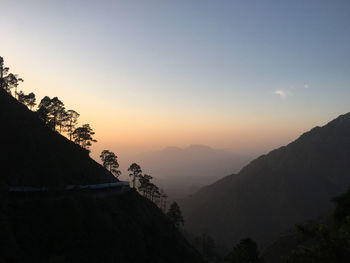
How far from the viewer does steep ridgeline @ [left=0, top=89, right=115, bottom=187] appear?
49625 millimetres

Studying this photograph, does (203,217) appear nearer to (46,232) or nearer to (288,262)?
(46,232)

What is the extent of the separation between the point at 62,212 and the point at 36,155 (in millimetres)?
18240

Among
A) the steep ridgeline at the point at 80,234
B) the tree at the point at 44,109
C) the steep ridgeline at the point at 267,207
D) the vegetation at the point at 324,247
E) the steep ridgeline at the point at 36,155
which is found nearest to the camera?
the vegetation at the point at 324,247

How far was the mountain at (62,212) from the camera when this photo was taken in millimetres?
37531

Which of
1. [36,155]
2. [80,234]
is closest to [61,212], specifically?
[80,234]

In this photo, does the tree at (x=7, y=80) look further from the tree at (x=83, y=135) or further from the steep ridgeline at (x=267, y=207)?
the steep ridgeline at (x=267, y=207)

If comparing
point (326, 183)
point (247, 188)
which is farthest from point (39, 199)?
point (326, 183)

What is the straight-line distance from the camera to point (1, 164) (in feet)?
161

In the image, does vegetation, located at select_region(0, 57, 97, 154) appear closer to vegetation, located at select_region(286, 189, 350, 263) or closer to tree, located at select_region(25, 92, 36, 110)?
tree, located at select_region(25, 92, 36, 110)

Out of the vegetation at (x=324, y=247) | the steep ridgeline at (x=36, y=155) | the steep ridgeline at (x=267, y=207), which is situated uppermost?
the steep ridgeline at (x=36, y=155)

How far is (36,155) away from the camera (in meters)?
54.6

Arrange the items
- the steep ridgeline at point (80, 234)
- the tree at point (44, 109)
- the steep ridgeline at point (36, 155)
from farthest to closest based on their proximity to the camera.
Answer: the tree at point (44, 109) < the steep ridgeline at point (36, 155) < the steep ridgeline at point (80, 234)

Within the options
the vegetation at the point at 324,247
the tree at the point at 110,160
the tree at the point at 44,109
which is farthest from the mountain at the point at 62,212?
the vegetation at the point at 324,247

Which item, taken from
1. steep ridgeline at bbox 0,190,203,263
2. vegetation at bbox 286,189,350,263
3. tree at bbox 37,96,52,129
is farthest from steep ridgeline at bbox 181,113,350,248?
vegetation at bbox 286,189,350,263
